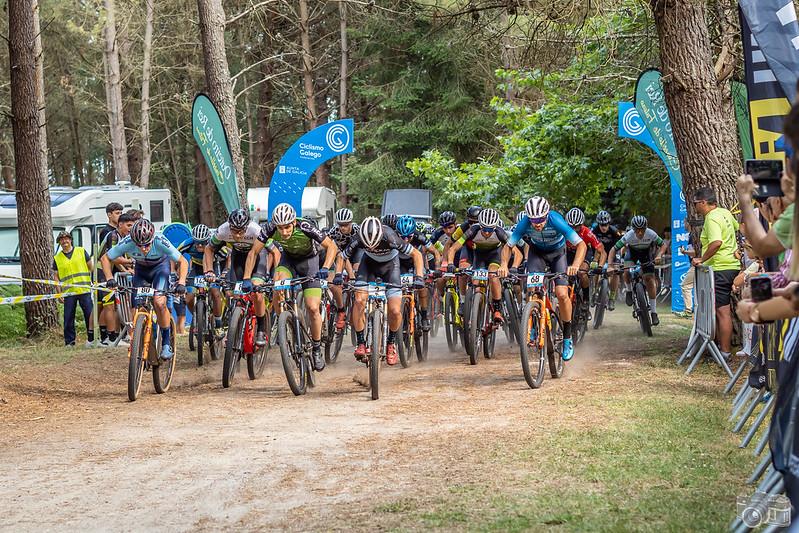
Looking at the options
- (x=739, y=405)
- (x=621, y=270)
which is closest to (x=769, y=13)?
(x=739, y=405)

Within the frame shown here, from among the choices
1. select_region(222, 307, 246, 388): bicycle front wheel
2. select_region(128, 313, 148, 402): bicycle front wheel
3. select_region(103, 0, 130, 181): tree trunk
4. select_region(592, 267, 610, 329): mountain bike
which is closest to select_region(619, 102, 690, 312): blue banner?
select_region(592, 267, 610, 329): mountain bike

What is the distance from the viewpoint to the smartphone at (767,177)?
4668mm

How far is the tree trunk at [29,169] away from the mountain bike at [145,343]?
21.7ft

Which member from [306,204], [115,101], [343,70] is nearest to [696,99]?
[306,204]

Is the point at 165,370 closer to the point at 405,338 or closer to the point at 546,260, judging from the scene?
the point at 405,338

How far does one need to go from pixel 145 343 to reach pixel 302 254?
2300mm

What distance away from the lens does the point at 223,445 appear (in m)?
7.61

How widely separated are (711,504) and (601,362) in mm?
7465

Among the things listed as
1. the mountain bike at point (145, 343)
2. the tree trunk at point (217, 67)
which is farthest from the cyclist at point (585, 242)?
the mountain bike at point (145, 343)

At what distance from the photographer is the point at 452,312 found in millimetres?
14523

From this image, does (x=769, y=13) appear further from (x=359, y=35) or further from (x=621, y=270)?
(x=359, y=35)

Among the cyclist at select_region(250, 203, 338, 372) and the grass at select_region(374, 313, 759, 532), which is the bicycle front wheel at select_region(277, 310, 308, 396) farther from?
the grass at select_region(374, 313, 759, 532)

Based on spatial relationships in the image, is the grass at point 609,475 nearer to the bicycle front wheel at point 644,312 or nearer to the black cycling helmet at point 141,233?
the black cycling helmet at point 141,233

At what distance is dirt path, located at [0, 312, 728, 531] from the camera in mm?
5637
